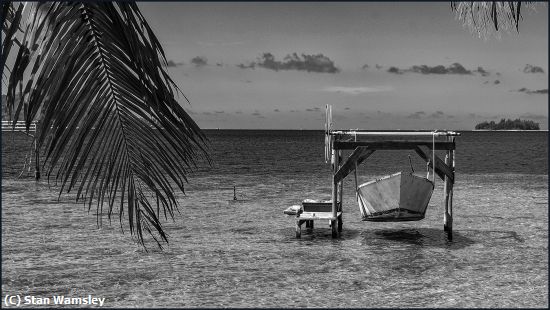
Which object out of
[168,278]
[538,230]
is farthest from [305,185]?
[168,278]

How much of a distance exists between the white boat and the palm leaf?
11307 mm

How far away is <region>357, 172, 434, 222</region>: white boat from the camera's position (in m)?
13.4

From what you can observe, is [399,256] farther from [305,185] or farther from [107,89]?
[305,185]

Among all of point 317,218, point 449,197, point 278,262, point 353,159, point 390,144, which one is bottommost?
point 278,262

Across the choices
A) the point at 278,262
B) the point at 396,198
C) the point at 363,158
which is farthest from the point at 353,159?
the point at 278,262

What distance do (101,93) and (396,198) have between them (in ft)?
38.1

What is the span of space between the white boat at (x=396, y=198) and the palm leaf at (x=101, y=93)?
1131 cm

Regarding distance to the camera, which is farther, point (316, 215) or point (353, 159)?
point (316, 215)

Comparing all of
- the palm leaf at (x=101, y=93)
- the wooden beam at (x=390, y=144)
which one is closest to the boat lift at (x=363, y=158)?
the wooden beam at (x=390, y=144)

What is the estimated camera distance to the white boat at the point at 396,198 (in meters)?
13.4

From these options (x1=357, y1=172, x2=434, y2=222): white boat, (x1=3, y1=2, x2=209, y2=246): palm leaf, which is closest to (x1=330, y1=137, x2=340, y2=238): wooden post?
(x1=357, y1=172, x2=434, y2=222): white boat

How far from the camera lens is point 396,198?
44.2ft

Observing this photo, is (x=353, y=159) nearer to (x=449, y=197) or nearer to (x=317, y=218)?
(x=317, y=218)

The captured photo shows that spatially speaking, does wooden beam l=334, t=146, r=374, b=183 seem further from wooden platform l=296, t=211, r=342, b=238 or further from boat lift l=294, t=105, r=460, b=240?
wooden platform l=296, t=211, r=342, b=238
